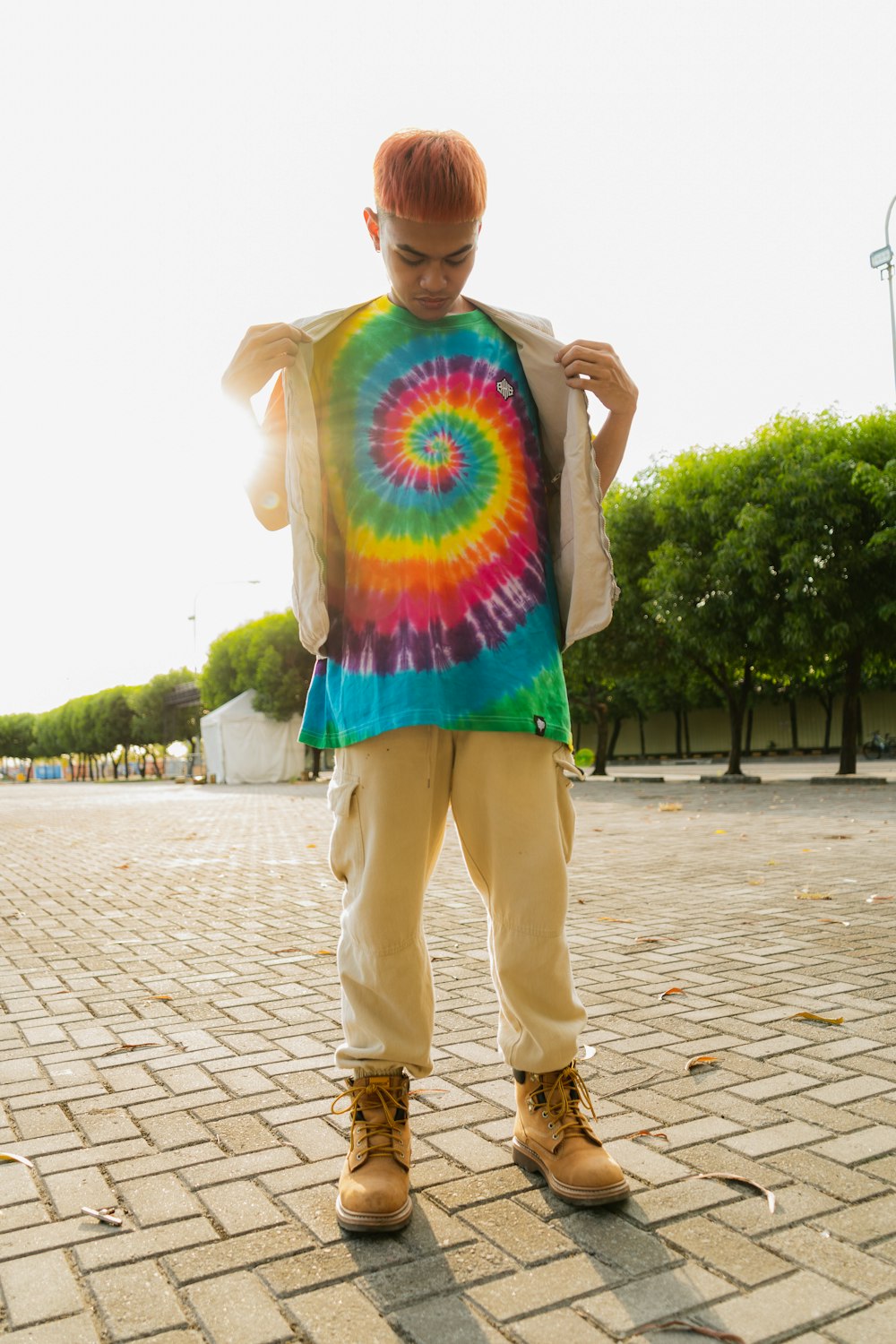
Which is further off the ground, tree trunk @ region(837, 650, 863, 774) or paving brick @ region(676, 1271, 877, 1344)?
tree trunk @ region(837, 650, 863, 774)

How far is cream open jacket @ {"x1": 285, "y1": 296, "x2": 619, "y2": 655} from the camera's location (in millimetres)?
2477

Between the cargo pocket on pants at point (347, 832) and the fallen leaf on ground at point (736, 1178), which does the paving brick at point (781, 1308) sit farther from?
the cargo pocket on pants at point (347, 832)

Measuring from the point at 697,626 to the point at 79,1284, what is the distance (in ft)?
65.5

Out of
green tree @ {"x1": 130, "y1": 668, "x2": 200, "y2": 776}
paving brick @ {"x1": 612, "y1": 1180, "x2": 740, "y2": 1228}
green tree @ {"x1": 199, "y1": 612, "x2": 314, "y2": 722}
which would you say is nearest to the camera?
paving brick @ {"x1": 612, "y1": 1180, "x2": 740, "y2": 1228}

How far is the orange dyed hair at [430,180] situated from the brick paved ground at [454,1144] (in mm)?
2053

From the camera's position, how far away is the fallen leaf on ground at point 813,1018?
12.3 feet

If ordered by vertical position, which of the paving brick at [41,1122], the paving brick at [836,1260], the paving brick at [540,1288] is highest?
the paving brick at [836,1260]

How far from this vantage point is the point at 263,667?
39.3 metres

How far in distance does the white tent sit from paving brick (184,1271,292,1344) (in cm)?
3861

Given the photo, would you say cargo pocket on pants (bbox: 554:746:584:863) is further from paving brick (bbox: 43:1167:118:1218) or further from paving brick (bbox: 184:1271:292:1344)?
paving brick (bbox: 43:1167:118:1218)

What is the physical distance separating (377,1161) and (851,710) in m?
20.5

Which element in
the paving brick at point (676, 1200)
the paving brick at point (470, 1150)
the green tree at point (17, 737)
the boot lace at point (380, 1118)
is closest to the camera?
the paving brick at point (676, 1200)

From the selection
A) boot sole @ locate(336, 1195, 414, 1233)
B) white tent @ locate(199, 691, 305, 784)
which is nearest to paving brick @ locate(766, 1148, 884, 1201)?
boot sole @ locate(336, 1195, 414, 1233)

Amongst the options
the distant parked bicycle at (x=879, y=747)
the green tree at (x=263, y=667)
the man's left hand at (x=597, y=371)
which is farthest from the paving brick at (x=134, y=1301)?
the distant parked bicycle at (x=879, y=747)
